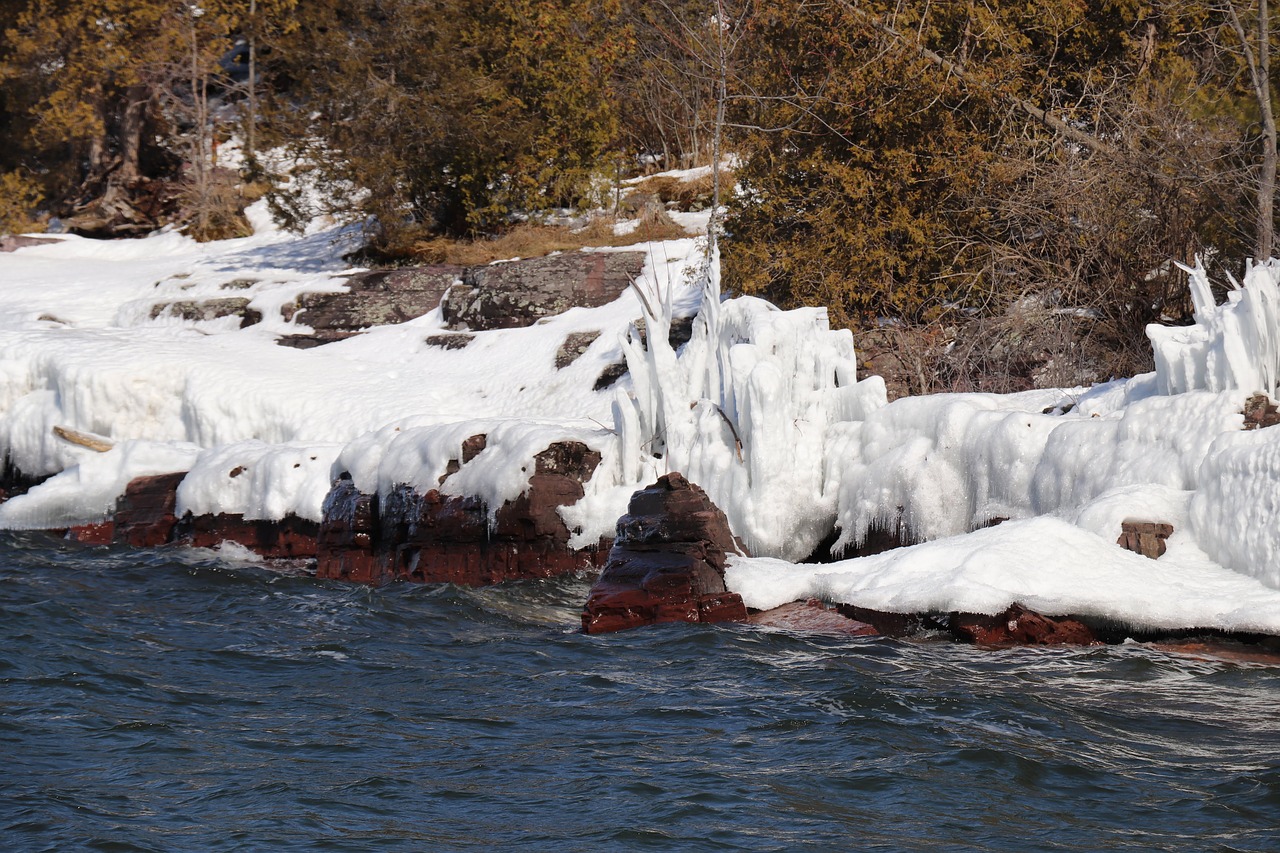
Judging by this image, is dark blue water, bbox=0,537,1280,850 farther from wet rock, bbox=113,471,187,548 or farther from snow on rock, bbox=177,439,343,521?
wet rock, bbox=113,471,187,548

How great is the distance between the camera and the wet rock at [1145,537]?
8.62 m

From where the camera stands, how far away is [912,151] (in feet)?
54.3

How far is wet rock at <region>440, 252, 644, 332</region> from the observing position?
18828 mm

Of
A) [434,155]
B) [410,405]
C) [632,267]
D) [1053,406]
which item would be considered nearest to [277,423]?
[410,405]

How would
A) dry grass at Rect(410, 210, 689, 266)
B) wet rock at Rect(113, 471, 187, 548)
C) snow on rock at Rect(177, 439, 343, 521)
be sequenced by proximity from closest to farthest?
1. snow on rock at Rect(177, 439, 343, 521)
2. wet rock at Rect(113, 471, 187, 548)
3. dry grass at Rect(410, 210, 689, 266)

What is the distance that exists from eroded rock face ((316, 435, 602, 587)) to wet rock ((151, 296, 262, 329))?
8569 mm

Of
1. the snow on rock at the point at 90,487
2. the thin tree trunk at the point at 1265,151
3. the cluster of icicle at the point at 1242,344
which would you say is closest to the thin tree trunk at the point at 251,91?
the snow on rock at the point at 90,487

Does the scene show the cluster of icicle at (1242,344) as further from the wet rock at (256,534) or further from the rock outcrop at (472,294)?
the rock outcrop at (472,294)

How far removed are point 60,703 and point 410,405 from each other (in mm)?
8762

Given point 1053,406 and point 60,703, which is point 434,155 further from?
point 60,703

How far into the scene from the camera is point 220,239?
26.4m

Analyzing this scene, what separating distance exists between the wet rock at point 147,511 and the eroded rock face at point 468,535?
7.39 ft

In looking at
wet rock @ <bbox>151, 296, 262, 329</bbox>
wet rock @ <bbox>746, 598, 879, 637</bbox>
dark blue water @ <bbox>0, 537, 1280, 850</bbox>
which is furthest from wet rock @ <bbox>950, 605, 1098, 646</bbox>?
wet rock @ <bbox>151, 296, 262, 329</bbox>

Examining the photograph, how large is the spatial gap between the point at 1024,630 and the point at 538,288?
1209 centimetres
